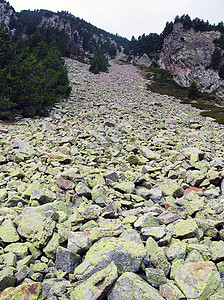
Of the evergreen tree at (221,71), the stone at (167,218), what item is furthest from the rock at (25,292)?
the evergreen tree at (221,71)

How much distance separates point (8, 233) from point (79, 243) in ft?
5.51

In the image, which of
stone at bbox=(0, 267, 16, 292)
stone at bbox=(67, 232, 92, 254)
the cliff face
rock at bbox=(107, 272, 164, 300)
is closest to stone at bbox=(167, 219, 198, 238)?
rock at bbox=(107, 272, 164, 300)

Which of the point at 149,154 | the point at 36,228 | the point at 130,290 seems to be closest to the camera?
the point at 130,290

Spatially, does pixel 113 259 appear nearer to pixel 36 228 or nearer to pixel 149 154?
pixel 36 228

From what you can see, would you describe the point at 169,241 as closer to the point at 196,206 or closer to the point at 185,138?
the point at 196,206

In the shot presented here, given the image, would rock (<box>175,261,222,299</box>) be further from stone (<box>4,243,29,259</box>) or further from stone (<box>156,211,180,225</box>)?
stone (<box>4,243,29,259</box>)

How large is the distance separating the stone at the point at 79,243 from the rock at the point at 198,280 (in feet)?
5.56

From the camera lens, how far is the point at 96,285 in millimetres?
2955

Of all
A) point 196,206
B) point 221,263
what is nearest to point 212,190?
point 196,206

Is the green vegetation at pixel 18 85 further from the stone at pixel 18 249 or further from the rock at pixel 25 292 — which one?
the rock at pixel 25 292

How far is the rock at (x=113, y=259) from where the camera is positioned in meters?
3.26

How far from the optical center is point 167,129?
57.0 ft

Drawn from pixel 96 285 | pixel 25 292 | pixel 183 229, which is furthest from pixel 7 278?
Result: pixel 183 229

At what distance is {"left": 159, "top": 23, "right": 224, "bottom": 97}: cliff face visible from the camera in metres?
59.8
